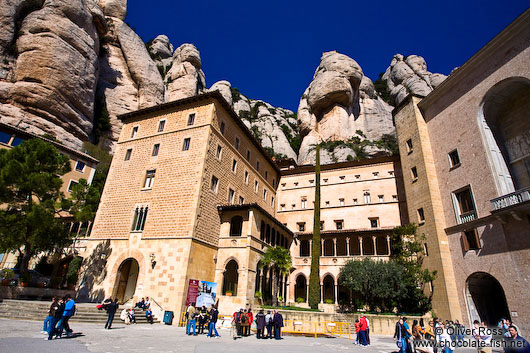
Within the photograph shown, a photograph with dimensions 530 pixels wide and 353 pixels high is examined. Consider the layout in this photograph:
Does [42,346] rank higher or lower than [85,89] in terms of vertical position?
lower

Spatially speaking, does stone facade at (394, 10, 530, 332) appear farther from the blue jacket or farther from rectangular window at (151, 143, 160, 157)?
rectangular window at (151, 143, 160, 157)

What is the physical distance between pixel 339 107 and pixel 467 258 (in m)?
42.0

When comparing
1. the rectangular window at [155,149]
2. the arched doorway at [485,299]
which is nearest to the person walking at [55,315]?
the rectangular window at [155,149]

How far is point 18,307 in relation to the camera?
14734mm

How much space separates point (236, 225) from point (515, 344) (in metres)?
19.9

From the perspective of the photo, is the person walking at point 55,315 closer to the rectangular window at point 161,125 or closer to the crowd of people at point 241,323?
the crowd of people at point 241,323

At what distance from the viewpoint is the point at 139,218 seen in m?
22.3

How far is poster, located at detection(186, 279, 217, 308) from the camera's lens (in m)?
18.6

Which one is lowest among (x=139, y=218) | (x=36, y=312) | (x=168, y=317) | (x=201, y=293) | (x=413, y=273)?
(x=168, y=317)

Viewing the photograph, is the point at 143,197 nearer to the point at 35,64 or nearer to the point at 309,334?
the point at 309,334

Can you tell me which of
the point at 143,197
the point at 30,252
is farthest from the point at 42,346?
the point at 143,197

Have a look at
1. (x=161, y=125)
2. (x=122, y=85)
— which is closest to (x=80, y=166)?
(x=161, y=125)

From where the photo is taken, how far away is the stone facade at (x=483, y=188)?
1695 centimetres

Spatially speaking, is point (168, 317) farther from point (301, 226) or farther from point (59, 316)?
point (301, 226)
